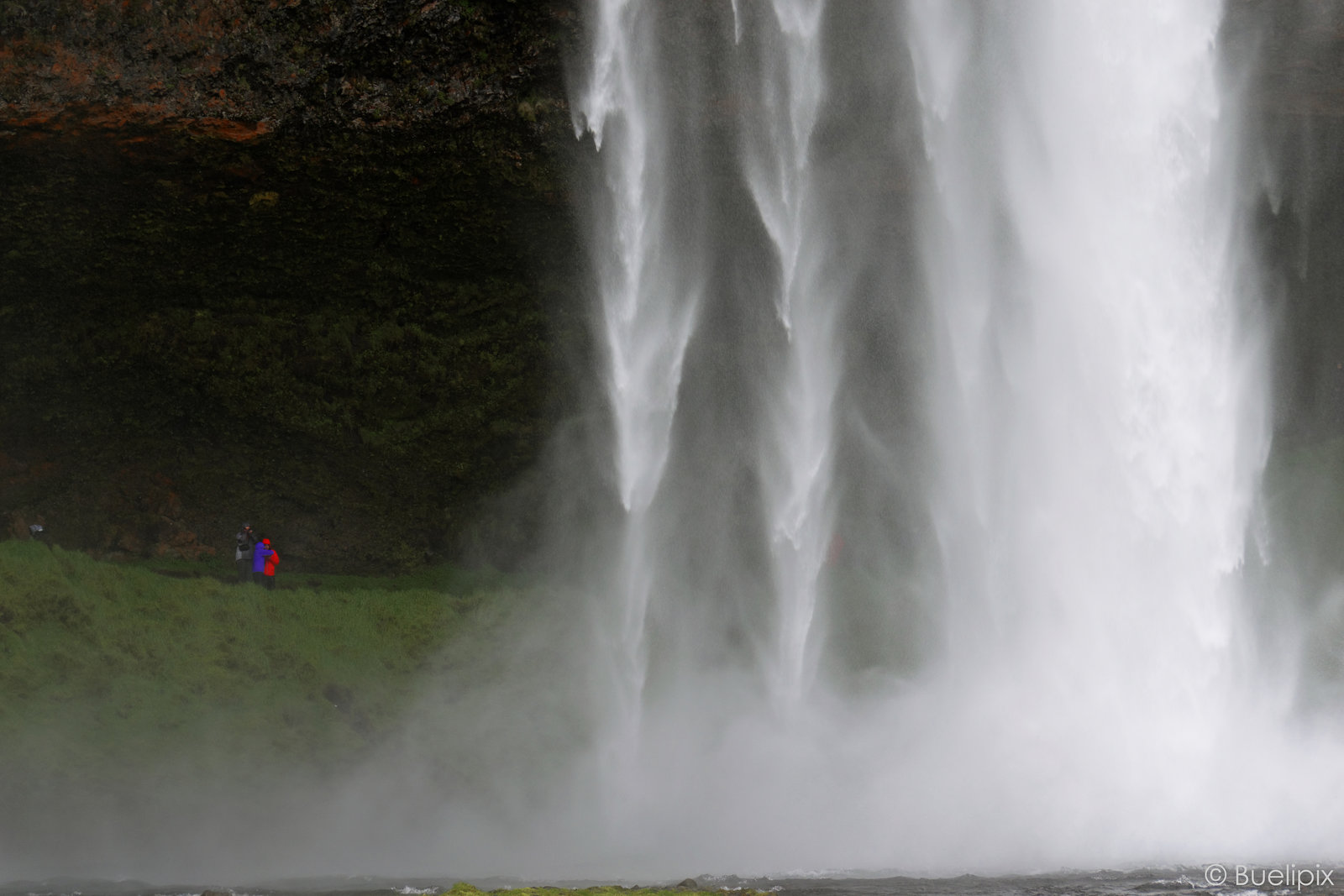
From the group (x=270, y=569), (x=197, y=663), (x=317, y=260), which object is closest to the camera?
(x=197, y=663)

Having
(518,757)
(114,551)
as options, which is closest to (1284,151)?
(518,757)

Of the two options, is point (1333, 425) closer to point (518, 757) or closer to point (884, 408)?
point (884, 408)

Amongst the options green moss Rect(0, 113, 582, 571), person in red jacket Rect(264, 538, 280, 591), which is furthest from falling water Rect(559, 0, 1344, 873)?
person in red jacket Rect(264, 538, 280, 591)

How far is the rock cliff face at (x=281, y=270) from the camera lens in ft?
46.3

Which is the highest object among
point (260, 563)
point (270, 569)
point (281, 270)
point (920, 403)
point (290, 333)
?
point (281, 270)

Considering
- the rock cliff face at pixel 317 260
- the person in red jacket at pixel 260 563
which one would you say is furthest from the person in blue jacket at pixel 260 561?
the rock cliff face at pixel 317 260

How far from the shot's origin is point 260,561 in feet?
58.8

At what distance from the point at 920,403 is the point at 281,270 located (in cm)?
973

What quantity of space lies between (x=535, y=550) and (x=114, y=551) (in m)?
6.39

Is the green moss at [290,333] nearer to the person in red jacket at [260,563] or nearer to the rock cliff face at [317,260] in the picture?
the rock cliff face at [317,260]

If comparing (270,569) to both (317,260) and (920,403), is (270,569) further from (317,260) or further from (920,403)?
(920,403)

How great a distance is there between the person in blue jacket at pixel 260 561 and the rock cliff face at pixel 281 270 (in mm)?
511

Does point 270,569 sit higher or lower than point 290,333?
lower

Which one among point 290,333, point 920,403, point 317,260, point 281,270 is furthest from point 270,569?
point 920,403
